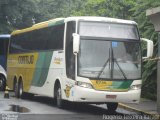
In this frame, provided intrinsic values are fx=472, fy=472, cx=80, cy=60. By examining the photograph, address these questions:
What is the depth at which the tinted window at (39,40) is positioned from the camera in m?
18.1

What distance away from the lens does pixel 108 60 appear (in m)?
16.1

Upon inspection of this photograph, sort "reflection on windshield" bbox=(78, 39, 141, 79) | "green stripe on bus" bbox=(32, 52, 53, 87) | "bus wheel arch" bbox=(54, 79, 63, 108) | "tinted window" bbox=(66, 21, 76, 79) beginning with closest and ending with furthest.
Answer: "reflection on windshield" bbox=(78, 39, 141, 79) < "tinted window" bbox=(66, 21, 76, 79) < "bus wheel arch" bbox=(54, 79, 63, 108) < "green stripe on bus" bbox=(32, 52, 53, 87)

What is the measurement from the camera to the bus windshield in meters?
15.9

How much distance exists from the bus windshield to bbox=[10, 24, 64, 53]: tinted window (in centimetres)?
178

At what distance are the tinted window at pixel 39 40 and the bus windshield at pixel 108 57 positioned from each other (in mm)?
1778

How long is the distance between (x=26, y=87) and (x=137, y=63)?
24.5 feet

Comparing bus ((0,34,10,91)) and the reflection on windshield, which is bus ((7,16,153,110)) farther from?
bus ((0,34,10,91))

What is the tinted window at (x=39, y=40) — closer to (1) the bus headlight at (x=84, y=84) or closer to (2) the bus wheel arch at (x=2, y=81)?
(1) the bus headlight at (x=84, y=84)

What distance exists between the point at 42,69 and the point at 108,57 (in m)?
4.70

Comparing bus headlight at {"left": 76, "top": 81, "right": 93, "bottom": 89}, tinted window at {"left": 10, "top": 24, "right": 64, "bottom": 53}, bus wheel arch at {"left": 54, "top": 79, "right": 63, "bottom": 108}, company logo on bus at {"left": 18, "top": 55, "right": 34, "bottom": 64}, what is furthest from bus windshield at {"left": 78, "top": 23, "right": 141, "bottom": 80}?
company logo on bus at {"left": 18, "top": 55, "right": 34, "bottom": 64}

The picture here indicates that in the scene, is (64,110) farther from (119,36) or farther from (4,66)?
(4,66)

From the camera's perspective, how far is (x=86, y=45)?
52.8ft

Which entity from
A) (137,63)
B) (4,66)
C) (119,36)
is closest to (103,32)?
(119,36)

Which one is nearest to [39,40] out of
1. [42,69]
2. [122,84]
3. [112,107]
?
[42,69]
